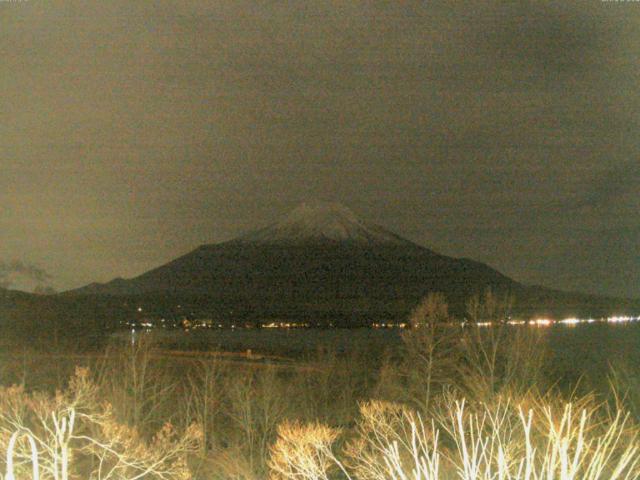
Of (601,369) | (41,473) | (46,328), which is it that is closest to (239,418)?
(41,473)

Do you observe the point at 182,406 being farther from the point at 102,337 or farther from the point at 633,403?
the point at 102,337

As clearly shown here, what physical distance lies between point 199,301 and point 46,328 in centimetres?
11071

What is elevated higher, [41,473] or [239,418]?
[41,473]

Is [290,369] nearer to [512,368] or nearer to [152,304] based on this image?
[512,368]

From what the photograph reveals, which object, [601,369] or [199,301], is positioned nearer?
[601,369]

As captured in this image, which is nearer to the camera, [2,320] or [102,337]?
[2,320]

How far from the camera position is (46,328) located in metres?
87.4

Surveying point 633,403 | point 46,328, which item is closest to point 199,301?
point 46,328

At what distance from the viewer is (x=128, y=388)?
3534cm

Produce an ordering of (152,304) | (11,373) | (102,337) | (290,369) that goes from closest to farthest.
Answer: (11,373)
(290,369)
(102,337)
(152,304)

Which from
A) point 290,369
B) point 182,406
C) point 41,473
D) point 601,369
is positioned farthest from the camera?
point 290,369

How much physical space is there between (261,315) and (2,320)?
113m

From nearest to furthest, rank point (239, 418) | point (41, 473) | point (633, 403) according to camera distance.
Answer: point (41, 473)
point (633, 403)
point (239, 418)

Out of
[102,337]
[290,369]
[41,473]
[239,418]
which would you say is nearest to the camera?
[41,473]
